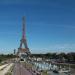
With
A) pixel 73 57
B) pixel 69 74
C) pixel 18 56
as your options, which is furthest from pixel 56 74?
pixel 18 56

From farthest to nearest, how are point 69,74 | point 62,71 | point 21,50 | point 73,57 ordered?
point 21,50, point 73,57, point 62,71, point 69,74

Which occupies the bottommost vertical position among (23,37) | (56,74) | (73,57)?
(56,74)

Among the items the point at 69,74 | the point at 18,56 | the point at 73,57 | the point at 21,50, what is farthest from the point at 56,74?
the point at 18,56

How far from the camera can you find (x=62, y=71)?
56375mm

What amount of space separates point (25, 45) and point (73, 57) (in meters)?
21.0

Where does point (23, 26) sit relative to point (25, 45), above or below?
above

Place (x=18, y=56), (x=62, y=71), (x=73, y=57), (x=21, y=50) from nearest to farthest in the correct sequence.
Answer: (x=62, y=71) → (x=73, y=57) → (x=21, y=50) → (x=18, y=56)

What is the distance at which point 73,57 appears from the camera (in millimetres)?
105375

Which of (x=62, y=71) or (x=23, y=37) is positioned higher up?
(x=23, y=37)

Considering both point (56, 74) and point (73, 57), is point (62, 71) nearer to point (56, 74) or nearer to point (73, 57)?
point (56, 74)

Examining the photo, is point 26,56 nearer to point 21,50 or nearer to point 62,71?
point 21,50

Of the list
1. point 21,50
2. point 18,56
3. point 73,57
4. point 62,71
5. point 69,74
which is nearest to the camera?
point 69,74

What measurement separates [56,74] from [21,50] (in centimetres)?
6115

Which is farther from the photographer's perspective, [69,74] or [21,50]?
[21,50]
